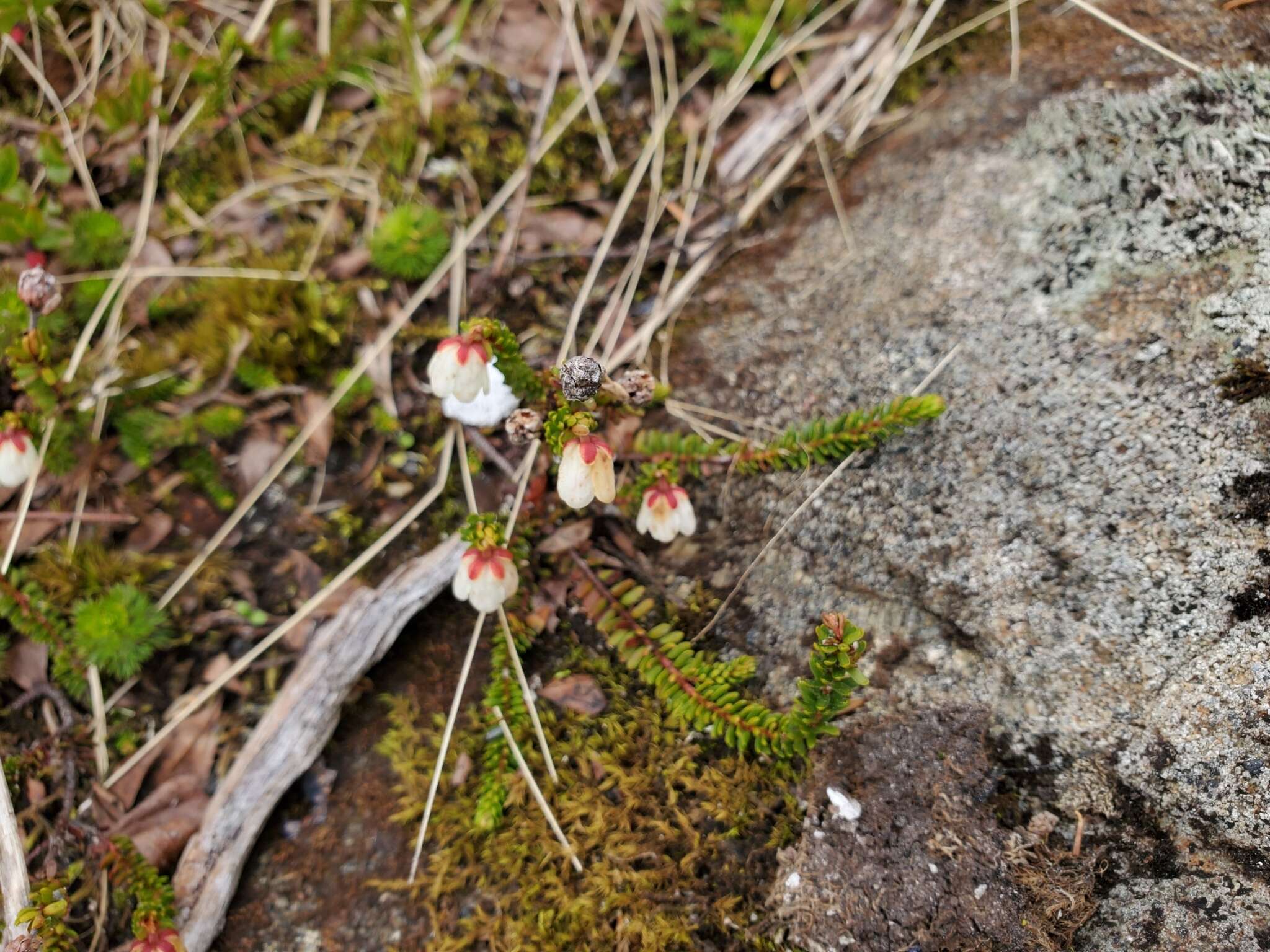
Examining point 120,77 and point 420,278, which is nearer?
point 420,278

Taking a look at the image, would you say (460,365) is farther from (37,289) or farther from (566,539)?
(37,289)

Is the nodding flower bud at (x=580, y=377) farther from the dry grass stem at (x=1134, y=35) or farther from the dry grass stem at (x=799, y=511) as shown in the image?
the dry grass stem at (x=1134, y=35)

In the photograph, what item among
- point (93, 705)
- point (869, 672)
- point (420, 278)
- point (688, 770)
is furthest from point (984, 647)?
point (93, 705)

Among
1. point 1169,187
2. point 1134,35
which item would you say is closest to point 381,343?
point 1169,187

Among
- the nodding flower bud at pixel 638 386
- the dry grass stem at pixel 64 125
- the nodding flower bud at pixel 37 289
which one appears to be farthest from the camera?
the dry grass stem at pixel 64 125

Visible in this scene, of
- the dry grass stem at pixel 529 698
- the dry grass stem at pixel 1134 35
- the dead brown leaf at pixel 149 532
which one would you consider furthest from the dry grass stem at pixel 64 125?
the dry grass stem at pixel 1134 35

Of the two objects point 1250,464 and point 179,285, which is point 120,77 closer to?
point 179,285

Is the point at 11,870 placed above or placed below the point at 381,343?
below
